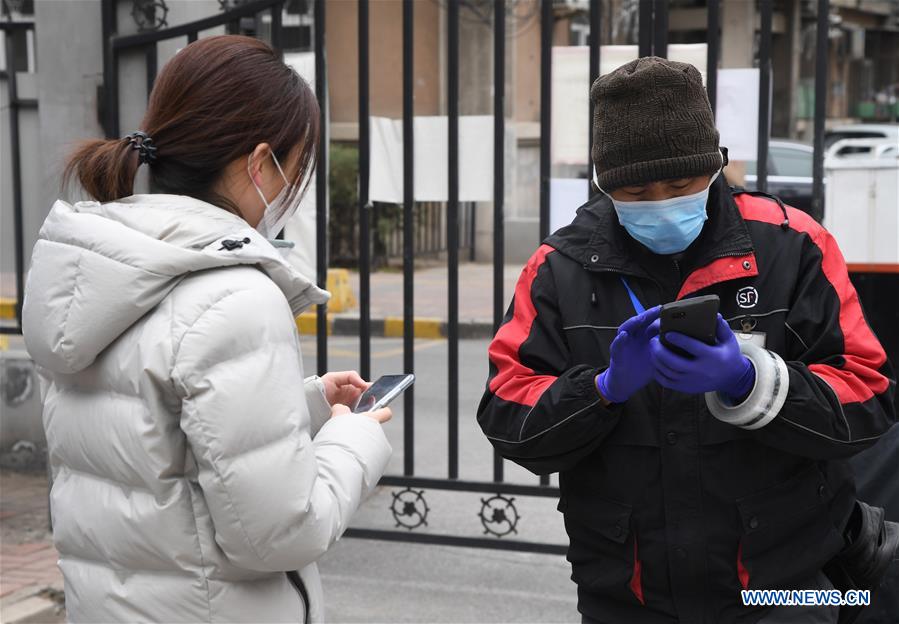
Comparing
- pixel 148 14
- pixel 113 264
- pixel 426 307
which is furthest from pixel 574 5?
pixel 113 264

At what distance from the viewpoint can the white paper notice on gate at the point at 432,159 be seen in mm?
4254

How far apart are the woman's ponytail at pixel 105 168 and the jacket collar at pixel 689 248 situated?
2.76 feet

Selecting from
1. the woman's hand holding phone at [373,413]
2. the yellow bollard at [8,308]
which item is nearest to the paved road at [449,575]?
the woman's hand holding phone at [373,413]

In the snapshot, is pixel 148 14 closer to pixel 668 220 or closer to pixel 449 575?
pixel 449 575

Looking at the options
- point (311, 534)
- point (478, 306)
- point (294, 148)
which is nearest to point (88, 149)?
point (294, 148)

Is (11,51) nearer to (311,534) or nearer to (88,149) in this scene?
(88,149)

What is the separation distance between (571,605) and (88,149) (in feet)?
9.18

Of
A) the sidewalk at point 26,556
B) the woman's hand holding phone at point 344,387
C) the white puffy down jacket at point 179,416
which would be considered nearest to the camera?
the white puffy down jacket at point 179,416

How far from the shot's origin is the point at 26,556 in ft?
15.0

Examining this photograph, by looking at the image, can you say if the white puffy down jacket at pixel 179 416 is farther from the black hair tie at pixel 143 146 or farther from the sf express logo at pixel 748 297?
the sf express logo at pixel 748 297

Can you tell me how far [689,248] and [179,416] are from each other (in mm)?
1029

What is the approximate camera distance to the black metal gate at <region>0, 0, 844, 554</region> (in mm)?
3830

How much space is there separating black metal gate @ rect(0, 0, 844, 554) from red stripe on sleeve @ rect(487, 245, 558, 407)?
1.80 m

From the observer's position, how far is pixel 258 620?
1.75 m
